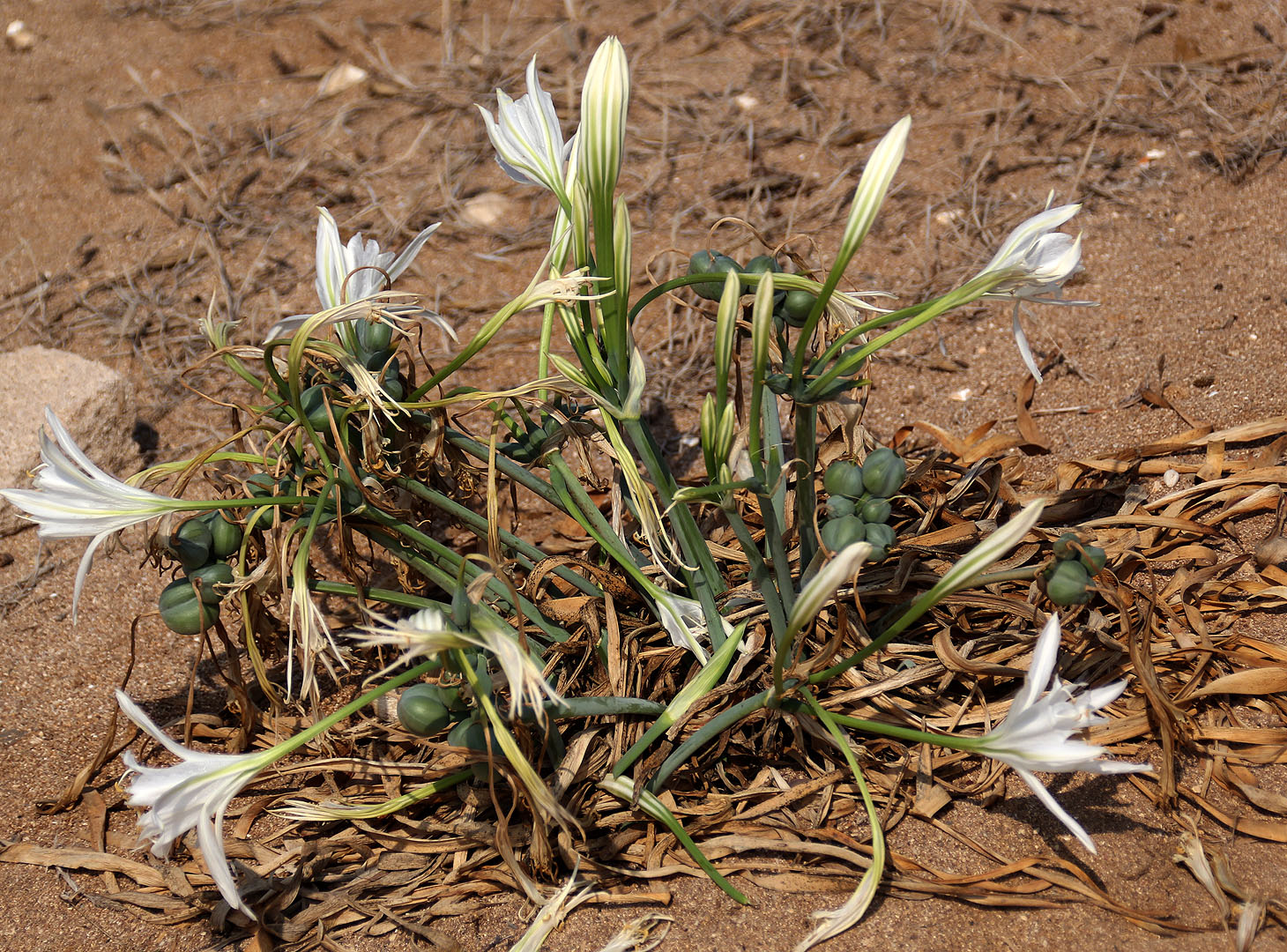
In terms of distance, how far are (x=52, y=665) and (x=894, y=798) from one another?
1235mm

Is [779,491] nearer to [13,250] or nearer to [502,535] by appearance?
[502,535]

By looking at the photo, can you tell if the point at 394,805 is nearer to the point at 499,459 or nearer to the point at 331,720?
the point at 331,720

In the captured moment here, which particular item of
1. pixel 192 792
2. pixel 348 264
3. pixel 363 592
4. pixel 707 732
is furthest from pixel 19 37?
pixel 707 732

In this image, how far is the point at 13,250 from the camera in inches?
88.9

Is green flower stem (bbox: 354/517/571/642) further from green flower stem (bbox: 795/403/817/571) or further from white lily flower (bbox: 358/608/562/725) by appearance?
green flower stem (bbox: 795/403/817/571)

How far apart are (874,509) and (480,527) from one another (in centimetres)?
48

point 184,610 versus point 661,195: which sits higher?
point 184,610

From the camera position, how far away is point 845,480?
3.13 feet

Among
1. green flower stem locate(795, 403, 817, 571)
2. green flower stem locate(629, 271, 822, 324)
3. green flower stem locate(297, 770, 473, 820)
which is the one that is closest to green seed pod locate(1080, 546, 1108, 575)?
green flower stem locate(795, 403, 817, 571)

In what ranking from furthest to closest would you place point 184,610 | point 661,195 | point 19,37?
point 19,37 < point 661,195 < point 184,610

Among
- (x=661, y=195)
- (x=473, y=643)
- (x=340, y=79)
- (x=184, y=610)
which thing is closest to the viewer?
(x=473, y=643)

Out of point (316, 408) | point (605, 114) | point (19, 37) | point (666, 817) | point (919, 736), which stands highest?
point (605, 114)

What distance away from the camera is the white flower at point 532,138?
1.06 meters

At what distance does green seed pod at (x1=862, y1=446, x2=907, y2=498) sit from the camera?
924 mm
